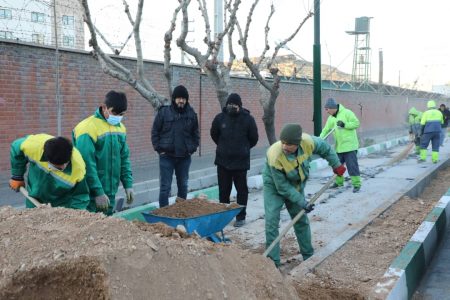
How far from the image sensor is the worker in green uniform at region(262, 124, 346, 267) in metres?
4.38

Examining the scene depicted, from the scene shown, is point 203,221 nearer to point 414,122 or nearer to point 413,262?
point 413,262

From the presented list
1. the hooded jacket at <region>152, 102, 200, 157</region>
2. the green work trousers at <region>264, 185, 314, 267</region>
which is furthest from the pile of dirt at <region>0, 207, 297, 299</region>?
the hooded jacket at <region>152, 102, 200, 157</region>

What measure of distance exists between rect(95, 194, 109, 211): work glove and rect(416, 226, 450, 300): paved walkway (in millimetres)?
2943

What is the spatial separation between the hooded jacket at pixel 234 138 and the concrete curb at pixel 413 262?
2.24 m

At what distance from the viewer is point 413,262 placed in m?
4.49

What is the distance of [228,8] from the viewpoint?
841 cm

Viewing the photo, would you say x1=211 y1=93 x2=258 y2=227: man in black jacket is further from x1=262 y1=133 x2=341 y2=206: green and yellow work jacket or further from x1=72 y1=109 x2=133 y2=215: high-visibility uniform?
x1=72 y1=109 x2=133 y2=215: high-visibility uniform

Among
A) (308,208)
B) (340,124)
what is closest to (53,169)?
(308,208)

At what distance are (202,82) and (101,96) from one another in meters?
4.04

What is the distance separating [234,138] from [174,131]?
779mm

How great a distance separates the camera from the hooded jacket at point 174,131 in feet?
19.6

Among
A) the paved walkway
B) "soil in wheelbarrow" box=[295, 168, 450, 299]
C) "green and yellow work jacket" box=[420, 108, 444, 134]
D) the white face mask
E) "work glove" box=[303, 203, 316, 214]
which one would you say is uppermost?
the white face mask

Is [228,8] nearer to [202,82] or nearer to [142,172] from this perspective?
[142,172]

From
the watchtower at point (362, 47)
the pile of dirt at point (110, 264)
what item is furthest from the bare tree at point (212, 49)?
the watchtower at point (362, 47)
